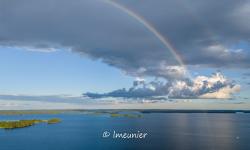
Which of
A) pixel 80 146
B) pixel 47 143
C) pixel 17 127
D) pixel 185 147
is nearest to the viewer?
pixel 185 147

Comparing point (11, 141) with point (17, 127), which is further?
point (17, 127)

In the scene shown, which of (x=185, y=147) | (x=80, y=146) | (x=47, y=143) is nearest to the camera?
(x=185, y=147)

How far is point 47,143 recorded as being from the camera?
7812 cm

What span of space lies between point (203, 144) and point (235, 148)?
6.95 m

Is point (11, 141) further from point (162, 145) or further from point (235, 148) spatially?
point (235, 148)

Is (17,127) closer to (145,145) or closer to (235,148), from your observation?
(145,145)

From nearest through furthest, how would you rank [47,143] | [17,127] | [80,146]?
[80,146] → [47,143] → [17,127]

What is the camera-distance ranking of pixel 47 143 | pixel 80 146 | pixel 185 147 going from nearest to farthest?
1. pixel 185 147
2. pixel 80 146
3. pixel 47 143

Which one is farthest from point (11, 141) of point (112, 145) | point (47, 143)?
point (112, 145)

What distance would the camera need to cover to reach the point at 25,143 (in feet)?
260

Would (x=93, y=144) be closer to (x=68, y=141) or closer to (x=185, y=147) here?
(x=68, y=141)

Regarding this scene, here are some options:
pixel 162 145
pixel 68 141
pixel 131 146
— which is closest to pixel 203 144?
pixel 162 145

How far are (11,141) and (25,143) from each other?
549 cm

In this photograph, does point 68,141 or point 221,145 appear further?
point 68,141
